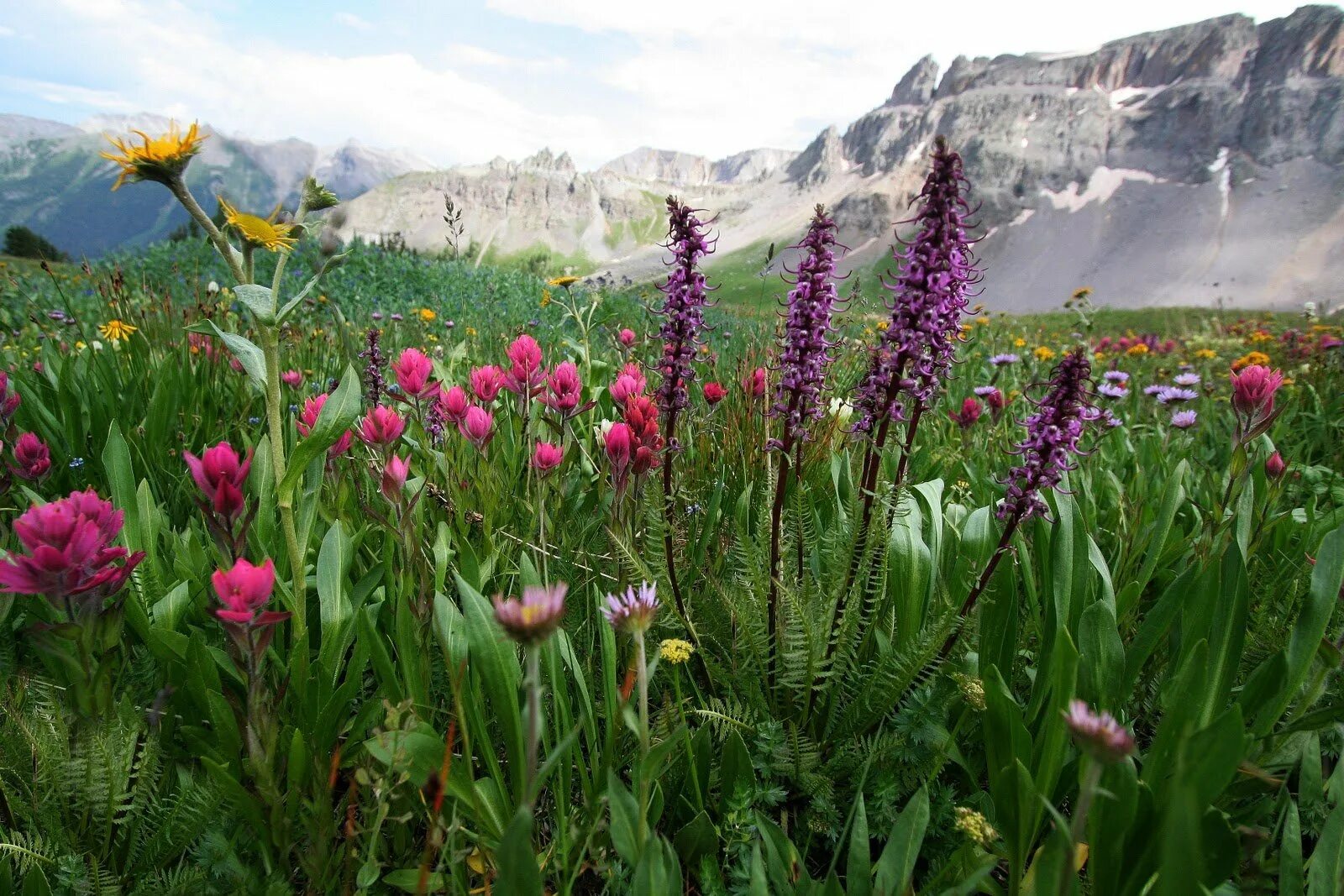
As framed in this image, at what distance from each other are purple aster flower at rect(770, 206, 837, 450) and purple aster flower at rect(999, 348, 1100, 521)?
43cm

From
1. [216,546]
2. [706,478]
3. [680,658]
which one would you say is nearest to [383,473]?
[216,546]

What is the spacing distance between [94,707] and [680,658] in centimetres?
98

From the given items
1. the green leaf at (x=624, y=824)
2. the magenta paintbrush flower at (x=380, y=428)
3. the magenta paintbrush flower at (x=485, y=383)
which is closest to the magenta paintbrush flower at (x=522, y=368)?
the magenta paintbrush flower at (x=485, y=383)

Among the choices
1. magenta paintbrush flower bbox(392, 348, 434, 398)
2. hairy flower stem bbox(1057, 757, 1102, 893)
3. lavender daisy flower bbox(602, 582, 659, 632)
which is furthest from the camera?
magenta paintbrush flower bbox(392, 348, 434, 398)

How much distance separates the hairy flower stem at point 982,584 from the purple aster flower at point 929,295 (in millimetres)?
338

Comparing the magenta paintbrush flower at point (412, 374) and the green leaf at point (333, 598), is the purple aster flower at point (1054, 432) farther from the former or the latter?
the magenta paintbrush flower at point (412, 374)

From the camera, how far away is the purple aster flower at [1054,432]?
1.28 m

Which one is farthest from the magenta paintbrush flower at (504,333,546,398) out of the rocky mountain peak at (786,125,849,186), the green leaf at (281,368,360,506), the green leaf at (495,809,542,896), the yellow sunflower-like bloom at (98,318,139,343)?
the rocky mountain peak at (786,125,849,186)

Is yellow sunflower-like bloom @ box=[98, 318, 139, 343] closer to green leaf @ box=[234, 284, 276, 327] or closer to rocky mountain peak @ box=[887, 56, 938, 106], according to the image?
green leaf @ box=[234, 284, 276, 327]

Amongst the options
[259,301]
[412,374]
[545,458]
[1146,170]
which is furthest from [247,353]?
[1146,170]

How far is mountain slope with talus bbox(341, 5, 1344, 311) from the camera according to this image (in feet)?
241

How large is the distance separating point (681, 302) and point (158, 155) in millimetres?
1062

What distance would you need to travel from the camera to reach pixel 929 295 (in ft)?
3.96

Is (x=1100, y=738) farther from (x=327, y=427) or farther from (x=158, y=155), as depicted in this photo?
(x=158, y=155)
